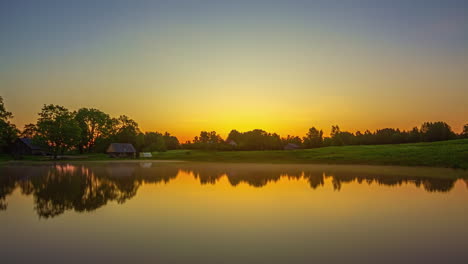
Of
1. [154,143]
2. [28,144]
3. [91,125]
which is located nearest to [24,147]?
[28,144]

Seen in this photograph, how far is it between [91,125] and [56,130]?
89.4 feet

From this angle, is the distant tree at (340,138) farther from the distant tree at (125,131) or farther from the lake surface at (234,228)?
the lake surface at (234,228)

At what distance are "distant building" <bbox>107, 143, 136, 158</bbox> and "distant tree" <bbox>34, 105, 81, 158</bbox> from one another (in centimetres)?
1523

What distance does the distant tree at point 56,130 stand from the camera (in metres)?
91.1

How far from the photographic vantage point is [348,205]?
20.1m

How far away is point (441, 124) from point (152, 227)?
144 meters

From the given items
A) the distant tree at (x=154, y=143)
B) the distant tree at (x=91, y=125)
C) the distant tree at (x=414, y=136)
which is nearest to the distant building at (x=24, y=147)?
the distant tree at (x=91, y=125)

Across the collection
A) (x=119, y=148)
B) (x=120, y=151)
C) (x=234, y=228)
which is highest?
(x=119, y=148)

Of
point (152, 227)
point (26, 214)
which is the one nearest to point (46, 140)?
point (26, 214)

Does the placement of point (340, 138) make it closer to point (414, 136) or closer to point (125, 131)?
point (414, 136)

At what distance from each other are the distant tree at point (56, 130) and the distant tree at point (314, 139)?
3429 inches

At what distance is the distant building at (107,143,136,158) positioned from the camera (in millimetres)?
110812

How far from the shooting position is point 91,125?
118 m

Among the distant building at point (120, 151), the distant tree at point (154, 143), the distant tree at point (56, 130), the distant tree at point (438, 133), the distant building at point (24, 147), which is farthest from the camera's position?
the distant tree at point (154, 143)
